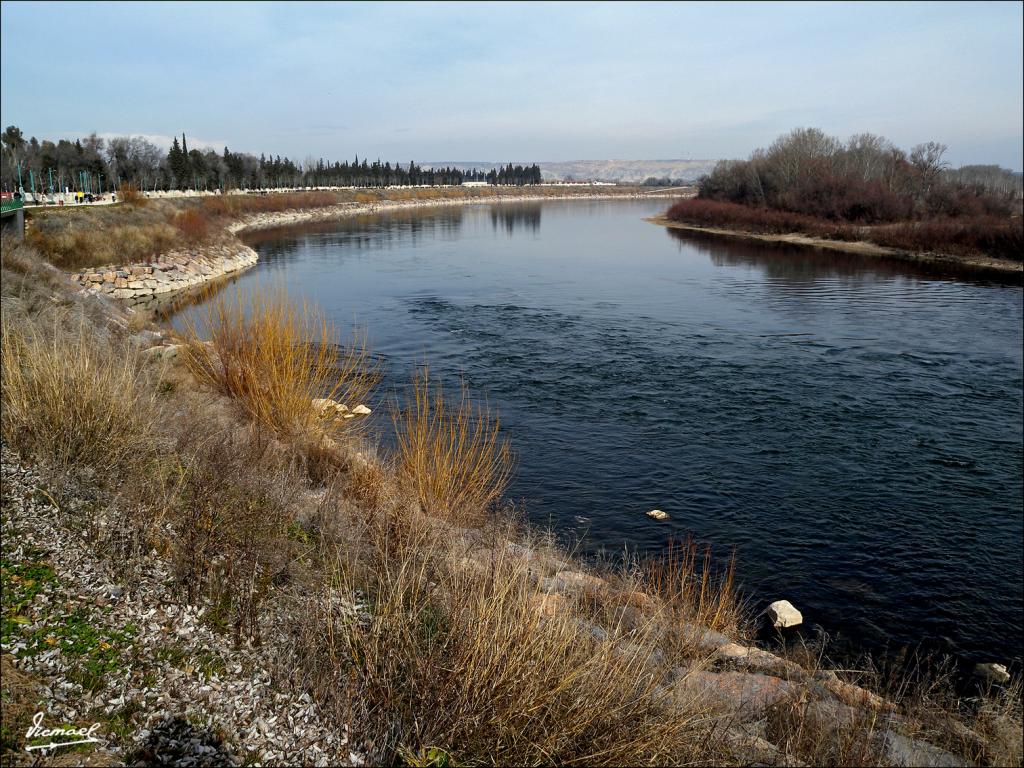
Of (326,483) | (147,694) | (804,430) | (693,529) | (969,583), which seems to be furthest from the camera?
(804,430)

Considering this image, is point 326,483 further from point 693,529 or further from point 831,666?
point 831,666

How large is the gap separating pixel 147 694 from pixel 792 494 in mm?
9254

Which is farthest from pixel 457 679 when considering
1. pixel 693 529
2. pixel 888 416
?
pixel 888 416

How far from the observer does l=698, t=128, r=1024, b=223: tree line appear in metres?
51.0

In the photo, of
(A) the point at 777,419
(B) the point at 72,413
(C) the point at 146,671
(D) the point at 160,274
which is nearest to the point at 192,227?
(D) the point at 160,274

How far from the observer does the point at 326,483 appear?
761cm

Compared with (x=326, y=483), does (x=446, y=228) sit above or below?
above

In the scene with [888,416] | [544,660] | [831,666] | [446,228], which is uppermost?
[446,228]

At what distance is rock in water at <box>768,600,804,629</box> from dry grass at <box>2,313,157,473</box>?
6540mm

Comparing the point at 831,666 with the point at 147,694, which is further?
the point at 831,666

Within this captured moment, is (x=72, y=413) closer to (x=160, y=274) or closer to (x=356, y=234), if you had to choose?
(x=160, y=274)

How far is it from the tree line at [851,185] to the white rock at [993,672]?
50.6m

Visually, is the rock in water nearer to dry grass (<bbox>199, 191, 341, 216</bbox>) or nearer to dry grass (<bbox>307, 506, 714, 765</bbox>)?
dry grass (<bbox>307, 506, 714, 765</bbox>)

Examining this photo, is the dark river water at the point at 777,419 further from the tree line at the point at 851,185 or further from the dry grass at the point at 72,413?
the tree line at the point at 851,185
